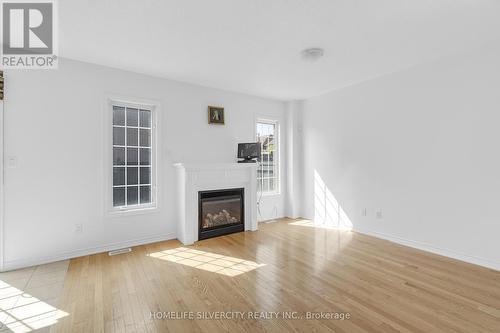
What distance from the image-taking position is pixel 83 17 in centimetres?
224

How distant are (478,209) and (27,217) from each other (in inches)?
218

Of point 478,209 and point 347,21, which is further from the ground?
point 347,21

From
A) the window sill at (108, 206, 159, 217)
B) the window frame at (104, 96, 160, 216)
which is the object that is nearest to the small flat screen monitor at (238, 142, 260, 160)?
the window frame at (104, 96, 160, 216)

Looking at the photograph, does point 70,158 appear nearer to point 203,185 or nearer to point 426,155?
point 203,185

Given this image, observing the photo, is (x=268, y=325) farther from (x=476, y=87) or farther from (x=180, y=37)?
(x=476, y=87)

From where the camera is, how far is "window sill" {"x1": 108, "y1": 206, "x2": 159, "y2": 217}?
11.2 feet

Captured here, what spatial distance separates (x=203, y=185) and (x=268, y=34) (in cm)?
240

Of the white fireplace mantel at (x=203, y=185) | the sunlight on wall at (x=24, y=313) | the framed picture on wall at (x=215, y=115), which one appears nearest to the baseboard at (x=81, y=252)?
the white fireplace mantel at (x=203, y=185)

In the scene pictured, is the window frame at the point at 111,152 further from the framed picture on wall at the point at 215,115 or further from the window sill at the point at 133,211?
the framed picture on wall at the point at 215,115

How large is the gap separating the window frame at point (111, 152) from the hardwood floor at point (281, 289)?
637 millimetres

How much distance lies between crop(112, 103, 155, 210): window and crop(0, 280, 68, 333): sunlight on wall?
4.80ft

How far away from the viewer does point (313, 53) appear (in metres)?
2.92

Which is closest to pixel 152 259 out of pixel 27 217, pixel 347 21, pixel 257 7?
pixel 27 217

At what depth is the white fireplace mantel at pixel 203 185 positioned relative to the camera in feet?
11.9
